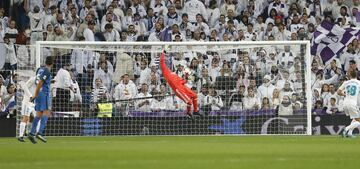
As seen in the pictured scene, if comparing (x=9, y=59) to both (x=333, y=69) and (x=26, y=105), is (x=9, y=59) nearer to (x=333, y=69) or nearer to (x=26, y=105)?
(x=26, y=105)

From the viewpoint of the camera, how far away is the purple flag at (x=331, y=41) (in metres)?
33.1

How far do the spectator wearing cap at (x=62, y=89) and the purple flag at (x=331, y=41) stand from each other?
885 centimetres

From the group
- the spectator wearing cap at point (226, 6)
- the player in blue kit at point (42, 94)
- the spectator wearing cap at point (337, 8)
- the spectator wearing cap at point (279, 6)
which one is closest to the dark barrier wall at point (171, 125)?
the player in blue kit at point (42, 94)

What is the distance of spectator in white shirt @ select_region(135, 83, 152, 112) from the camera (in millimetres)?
29344

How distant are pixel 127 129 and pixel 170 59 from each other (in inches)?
112

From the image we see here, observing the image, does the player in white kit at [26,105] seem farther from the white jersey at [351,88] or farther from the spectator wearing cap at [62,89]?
the white jersey at [351,88]

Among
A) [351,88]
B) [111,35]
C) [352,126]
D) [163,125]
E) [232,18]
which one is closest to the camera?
[352,126]

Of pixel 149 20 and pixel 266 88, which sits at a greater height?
pixel 149 20

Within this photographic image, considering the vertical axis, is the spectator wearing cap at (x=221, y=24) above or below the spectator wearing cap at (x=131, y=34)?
above

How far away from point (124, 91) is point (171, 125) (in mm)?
1846

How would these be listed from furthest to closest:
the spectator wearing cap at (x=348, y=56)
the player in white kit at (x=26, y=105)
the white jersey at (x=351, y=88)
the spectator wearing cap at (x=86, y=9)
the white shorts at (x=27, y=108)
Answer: the spectator wearing cap at (x=86, y=9)
the spectator wearing cap at (x=348, y=56)
the white jersey at (x=351, y=88)
the white shorts at (x=27, y=108)
the player in white kit at (x=26, y=105)

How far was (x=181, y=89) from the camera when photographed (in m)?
28.5

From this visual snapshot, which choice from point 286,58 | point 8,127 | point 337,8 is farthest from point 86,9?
point 337,8

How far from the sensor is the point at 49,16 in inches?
1315
